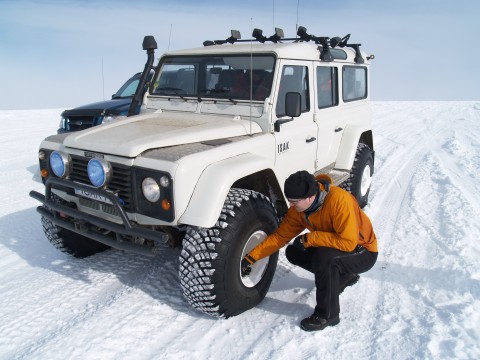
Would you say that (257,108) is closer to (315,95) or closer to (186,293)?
(315,95)

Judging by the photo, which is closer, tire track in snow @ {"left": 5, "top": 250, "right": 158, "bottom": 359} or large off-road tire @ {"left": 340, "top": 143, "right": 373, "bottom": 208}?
tire track in snow @ {"left": 5, "top": 250, "right": 158, "bottom": 359}

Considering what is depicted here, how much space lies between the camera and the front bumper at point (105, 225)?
2.79m

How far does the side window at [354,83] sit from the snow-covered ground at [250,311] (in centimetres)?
166

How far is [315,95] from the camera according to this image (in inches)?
171

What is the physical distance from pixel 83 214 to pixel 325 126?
277cm

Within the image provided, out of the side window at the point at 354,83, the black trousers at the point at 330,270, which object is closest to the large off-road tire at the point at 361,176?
the side window at the point at 354,83

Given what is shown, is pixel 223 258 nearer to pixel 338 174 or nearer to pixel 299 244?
pixel 299 244

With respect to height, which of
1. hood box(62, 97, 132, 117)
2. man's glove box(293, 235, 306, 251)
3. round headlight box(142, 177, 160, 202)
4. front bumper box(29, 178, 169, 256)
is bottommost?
man's glove box(293, 235, 306, 251)

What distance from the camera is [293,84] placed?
4.03 m

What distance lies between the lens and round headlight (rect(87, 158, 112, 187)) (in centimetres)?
289

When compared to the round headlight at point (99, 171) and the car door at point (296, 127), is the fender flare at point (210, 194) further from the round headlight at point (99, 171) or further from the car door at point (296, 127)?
the car door at point (296, 127)

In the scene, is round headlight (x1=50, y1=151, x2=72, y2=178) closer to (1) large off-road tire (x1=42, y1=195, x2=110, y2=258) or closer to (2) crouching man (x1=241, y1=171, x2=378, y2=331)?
(1) large off-road tire (x1=42, y1=195, x2=110, y2=258)

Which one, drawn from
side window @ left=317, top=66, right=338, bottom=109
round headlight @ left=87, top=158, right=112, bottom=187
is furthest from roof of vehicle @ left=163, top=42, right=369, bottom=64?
round headlight @ left=87, top=158, right=112, bottom=187

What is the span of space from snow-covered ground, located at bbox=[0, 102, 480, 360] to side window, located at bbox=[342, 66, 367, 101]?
1660mm
